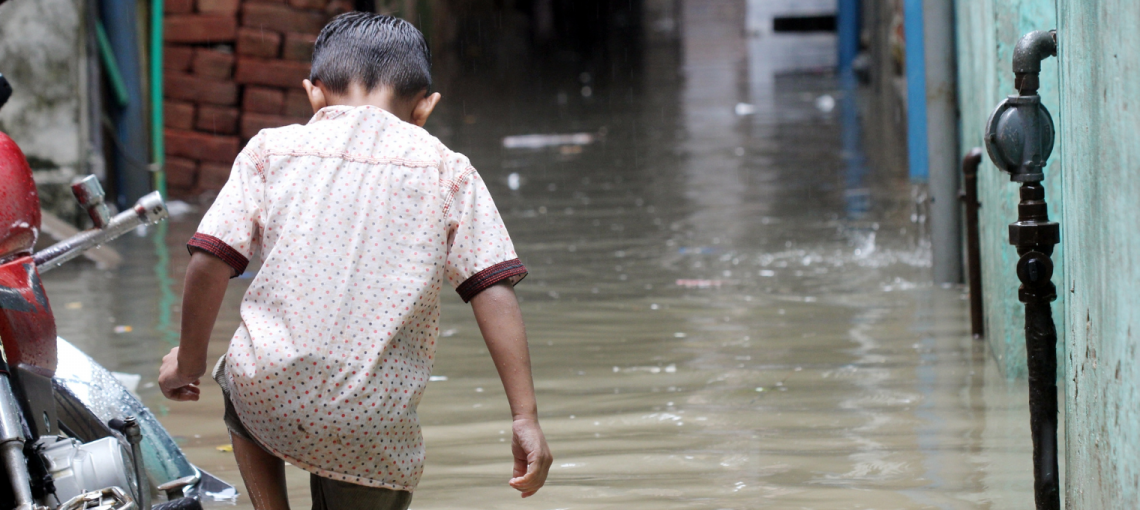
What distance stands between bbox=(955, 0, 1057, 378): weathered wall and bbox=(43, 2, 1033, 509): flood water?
187 mm

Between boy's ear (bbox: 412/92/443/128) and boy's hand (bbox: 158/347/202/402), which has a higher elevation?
boy's ear (bbox: 412/92/443/128)

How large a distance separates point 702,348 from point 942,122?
63.0 inches

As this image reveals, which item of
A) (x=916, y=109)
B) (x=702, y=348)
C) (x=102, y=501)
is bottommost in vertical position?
(x=702, y=348)

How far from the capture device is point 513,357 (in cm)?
220

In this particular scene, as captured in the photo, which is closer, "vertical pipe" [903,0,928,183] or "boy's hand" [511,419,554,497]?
"boy's hand" [511,419,554,497]

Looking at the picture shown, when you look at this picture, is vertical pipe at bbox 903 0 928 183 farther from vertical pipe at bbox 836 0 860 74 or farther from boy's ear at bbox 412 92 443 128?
vertical pipe at bbox 836 0 860 74

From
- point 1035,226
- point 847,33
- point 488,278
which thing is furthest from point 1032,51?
point 847,33

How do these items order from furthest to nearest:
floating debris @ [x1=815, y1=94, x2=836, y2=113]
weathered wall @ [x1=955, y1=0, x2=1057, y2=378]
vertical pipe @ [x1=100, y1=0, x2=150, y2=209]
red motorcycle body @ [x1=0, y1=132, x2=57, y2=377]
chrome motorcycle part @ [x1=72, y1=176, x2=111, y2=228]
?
floating debris @ [x1=815, y1=94, x2=836, y2=113], vertical pipe @ [x1=100, y1=0, x2=150, y2=209], weathered wall @ [x1=955, y1=0, x2=1057, y2=378], chrome motorcycle part @ [x1=72, y1=176, x2=111, y2=228], red motorcycle body @ [x1=0, y1=132, x2=57, y2=377]

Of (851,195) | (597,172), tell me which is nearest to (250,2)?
(597,172)

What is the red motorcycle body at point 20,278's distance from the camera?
230cm

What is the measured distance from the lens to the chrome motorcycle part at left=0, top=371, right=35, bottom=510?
2.06 metres

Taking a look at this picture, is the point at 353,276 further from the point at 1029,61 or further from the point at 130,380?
the point at 130,380

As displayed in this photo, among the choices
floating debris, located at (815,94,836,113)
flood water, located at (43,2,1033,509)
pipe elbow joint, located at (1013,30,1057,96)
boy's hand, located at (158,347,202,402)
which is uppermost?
pipe elbow joint, located at (1013,30,1057,96)

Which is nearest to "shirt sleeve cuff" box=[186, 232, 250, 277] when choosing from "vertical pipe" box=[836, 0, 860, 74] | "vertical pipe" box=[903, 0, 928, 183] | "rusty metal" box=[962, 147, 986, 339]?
"rusty metal" box=[962, 147, 986, 339]
